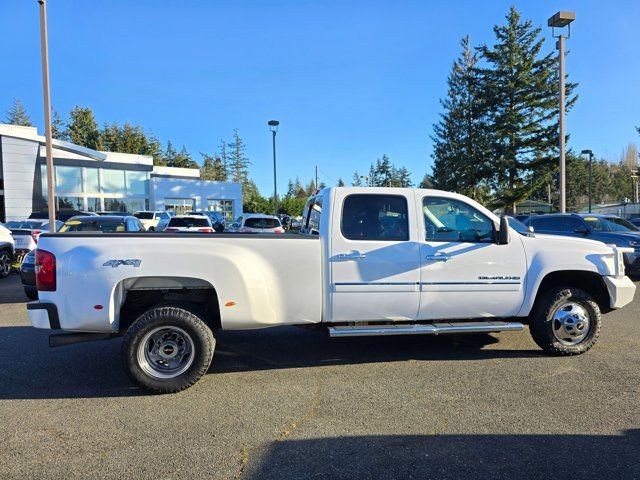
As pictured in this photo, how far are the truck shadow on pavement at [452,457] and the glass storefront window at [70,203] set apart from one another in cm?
4011

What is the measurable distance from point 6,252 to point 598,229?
15927 mm

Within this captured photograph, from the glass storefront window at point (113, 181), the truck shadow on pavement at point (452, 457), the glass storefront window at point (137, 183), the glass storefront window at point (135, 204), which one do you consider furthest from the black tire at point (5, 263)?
the glass storefront window at point (137, 183)

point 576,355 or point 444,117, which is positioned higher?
point 444,117

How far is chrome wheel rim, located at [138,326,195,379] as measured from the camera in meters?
4.49

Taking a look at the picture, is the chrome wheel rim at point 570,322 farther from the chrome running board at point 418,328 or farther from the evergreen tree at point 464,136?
the evergreen tree at point 464,136

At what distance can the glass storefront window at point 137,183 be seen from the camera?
1719 inches

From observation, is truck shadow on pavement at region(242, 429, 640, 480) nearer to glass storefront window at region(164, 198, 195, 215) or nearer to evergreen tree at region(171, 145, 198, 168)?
glass storefront window at region(164, 198, 195, 215)

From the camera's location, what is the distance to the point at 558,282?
561 centimetres

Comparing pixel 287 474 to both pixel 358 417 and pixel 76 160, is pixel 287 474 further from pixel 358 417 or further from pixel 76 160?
pixel 76 160

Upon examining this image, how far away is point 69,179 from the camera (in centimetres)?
3878

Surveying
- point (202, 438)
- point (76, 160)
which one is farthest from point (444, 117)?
point (202, 438)

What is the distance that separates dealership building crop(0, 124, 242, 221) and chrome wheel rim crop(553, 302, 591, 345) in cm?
3777

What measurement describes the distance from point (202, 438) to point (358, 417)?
1.29 meters

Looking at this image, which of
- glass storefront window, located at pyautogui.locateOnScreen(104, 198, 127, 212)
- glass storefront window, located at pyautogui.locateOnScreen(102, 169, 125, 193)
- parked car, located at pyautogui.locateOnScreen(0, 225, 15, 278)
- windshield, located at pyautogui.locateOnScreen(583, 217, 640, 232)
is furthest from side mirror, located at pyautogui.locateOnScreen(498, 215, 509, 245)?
glass storefront window, located at pyautogui.locateOnScreen(102, 169, 125, 193)
